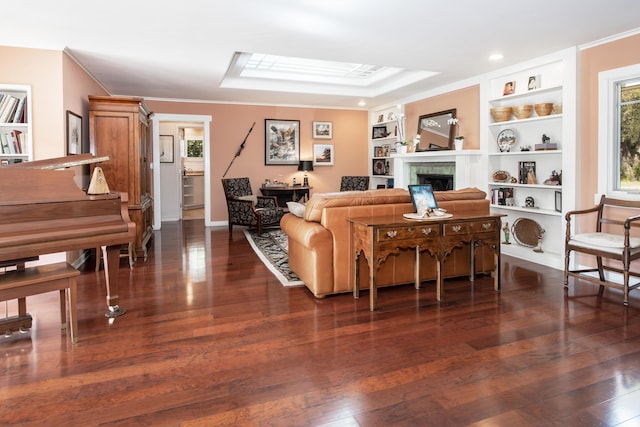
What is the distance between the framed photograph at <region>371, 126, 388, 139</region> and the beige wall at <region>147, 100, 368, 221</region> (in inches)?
10.1

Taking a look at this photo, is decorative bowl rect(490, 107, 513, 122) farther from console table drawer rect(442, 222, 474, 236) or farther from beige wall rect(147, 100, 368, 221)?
beige wall rect(147, 100, 368, 221)

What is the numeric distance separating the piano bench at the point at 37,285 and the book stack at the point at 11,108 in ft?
7.77

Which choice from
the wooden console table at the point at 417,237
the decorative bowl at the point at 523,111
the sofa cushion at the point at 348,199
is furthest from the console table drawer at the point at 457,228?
the decorative bowl at the point at 523,111

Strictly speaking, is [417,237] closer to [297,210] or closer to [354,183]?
[297,210]

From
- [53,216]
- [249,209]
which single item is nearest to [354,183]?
[249,209]

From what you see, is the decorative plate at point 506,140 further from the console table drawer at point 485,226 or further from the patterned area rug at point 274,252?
the patterned area rug at point 274,252

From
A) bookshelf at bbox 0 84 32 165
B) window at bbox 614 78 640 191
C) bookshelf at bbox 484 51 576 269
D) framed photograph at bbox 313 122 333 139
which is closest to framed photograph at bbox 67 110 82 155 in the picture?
bookshelf at bbox 0 84 32 165

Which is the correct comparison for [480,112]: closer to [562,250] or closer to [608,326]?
[562,250]

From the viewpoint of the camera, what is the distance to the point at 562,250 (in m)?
4.89

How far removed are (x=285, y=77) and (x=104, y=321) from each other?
4956mm

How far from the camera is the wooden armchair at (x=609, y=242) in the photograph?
339 centimetres

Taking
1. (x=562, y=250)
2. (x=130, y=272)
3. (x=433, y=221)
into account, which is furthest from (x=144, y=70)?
(x=562, y=250)

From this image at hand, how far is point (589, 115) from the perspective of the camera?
172 inches

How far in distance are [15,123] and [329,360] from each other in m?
4.13
